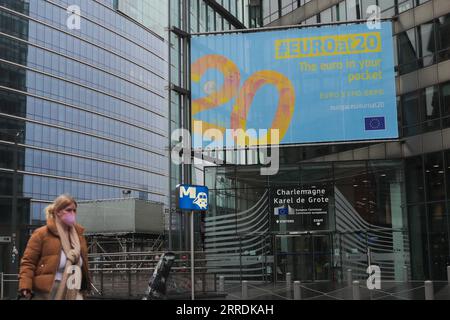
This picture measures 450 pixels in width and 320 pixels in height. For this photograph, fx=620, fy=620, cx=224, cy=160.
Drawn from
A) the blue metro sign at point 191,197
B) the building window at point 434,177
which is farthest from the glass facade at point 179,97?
the blue metro sign at point 191,197

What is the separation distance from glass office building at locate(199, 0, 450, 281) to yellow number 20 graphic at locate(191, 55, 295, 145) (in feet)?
7.65

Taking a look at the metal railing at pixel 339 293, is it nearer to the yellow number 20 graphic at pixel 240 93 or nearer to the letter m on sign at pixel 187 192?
the letter m on sign at pixel 187 192

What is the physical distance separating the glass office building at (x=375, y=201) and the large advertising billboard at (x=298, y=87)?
1575mm

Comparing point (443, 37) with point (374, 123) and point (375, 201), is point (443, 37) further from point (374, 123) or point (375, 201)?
point (375, 201)

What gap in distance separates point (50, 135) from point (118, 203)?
137ft

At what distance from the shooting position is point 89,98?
92688mm

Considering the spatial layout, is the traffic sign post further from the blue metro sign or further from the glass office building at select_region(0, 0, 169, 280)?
the glass office building at select_region(0, 0, 169, 280)

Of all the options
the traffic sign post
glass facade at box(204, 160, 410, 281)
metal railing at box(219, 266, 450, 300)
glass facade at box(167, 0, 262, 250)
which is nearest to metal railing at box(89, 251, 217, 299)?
metal railing at box(219, 266, 450, 300)

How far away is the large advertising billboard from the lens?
30.3 metres

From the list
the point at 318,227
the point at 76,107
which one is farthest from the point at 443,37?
the point at 76,107

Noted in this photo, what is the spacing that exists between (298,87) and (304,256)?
8367 mm

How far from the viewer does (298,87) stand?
102 ft

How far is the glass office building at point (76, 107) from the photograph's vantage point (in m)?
77.4
